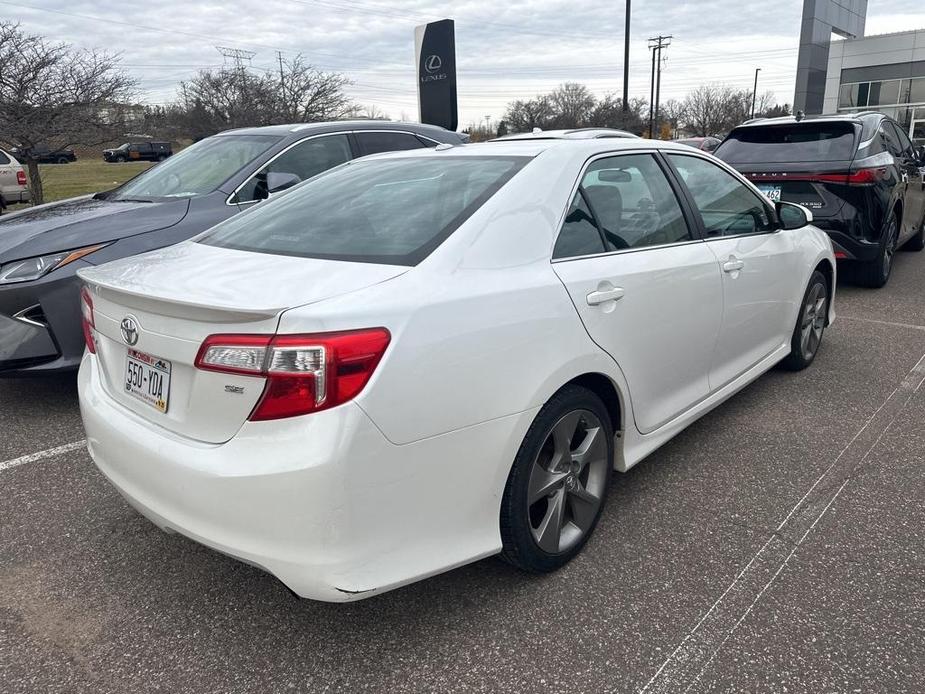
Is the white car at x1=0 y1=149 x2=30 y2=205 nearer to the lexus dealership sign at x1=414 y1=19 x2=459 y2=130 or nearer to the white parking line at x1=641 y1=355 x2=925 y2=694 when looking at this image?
the lexus dealership sign at x1=414 y1=19 x2=459 y2=130

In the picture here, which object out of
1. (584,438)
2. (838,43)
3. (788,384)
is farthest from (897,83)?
(584,438)

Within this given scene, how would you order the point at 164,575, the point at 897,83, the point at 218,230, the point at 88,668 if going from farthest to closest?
the point at 897,83 → the point at 218,230 → the point at 164,575 → the point at 88,668

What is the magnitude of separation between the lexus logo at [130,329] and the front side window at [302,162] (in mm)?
2600

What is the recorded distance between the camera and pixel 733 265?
10.9ft

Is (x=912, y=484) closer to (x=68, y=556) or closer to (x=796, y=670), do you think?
(x=796, y=670)

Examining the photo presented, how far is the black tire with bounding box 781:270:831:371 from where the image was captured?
435 centimetres

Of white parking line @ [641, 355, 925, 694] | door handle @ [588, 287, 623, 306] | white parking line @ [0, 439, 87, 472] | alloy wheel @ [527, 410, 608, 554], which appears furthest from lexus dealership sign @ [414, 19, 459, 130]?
alloy wheel @ [527, 410, 608, 554]

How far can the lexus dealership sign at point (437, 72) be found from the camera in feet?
49.7

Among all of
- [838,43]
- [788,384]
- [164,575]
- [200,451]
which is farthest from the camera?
[838,43]

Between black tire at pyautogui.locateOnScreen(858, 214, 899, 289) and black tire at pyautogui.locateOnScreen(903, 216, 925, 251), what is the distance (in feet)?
7.62

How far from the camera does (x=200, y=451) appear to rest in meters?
1.95

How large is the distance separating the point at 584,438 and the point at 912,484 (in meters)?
1.63

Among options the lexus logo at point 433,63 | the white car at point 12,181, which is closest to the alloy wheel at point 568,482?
the lexus logo at point 433,63

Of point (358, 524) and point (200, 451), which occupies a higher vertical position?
point (200, 451)
